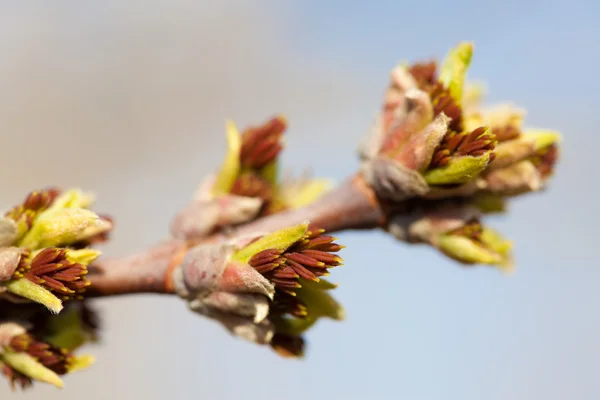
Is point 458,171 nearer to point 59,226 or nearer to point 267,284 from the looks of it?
point 267,284

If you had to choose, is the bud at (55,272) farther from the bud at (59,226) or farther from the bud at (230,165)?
the bud at (230,165)

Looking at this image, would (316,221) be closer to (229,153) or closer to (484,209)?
(229,153)

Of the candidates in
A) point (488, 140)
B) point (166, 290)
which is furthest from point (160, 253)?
point (488, 140)

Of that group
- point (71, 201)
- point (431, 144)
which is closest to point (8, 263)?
point (71, 201)

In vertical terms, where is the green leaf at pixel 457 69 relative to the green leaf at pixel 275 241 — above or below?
above

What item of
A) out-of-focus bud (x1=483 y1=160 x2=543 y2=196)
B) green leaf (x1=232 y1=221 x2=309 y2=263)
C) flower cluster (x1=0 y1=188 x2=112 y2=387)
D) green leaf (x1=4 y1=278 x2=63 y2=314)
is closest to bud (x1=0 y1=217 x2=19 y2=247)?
flower cluster (x1=0 y1=188 x2=112 y2=387)

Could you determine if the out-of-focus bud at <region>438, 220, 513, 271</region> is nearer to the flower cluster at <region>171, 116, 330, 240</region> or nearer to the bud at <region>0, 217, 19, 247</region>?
the flower cluster at <region>171, 116, 330, 240</region>

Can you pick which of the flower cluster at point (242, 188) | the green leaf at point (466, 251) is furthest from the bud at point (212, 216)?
the green leaf at point (466, 251)
